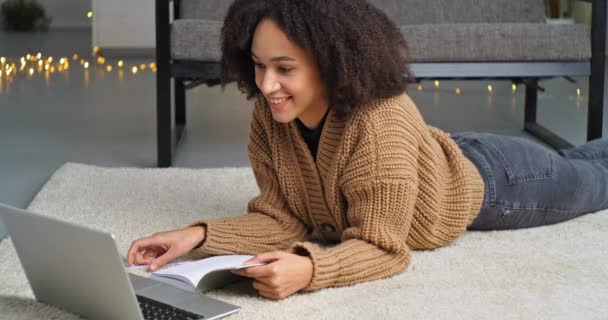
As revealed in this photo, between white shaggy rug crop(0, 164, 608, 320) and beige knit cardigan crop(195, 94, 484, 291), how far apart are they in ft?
0.17

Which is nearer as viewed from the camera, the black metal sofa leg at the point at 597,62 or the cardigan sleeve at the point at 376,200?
the cardigan sleeve at the point at 376,200

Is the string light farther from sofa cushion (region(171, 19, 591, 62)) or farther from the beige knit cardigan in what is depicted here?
the beige knit cardigan

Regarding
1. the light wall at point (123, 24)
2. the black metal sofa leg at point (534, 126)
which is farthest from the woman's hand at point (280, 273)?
the light wall at point (123, 24)

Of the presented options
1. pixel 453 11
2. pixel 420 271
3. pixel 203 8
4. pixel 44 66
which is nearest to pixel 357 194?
pixel 420 271

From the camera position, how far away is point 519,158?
1.96 m

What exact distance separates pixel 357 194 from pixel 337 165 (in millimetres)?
62

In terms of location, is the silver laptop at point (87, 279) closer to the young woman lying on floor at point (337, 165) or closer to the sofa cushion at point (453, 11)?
the young woman lying on floor at point (337, 165)

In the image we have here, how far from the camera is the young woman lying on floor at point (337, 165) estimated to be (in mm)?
1584

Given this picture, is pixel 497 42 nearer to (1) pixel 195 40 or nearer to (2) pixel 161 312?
(1) pixel 195 40

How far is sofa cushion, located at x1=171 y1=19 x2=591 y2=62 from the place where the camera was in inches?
106

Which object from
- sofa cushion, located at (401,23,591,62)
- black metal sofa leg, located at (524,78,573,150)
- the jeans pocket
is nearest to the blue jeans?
the jeans pocket

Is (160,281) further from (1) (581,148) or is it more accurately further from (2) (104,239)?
(1) (581,148)

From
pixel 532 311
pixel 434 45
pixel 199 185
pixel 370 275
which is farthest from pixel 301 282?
pixel 434 45

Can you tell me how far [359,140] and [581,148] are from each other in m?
0.81
